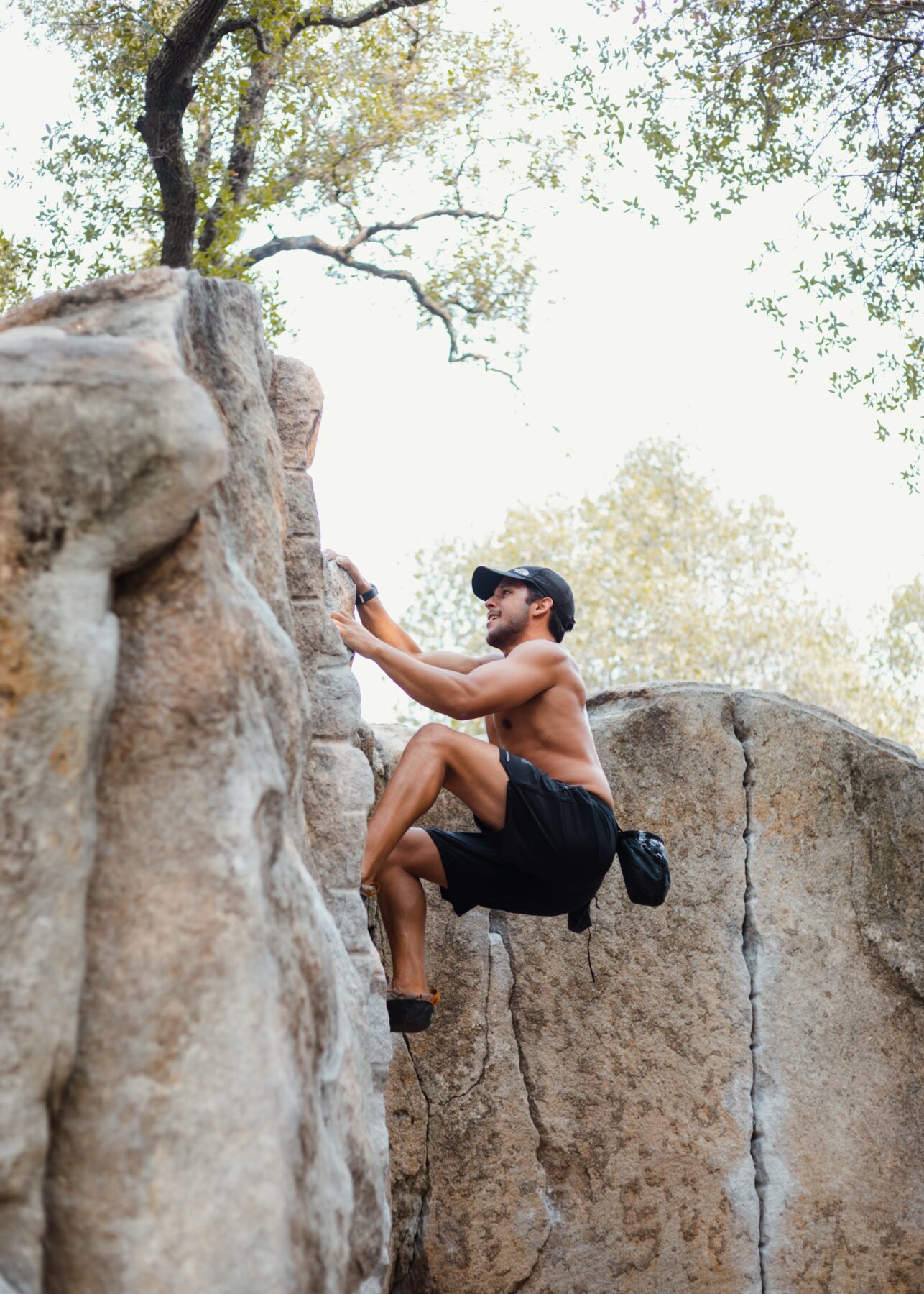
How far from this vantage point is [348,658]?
4484 millimetres

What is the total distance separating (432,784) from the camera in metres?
4.61

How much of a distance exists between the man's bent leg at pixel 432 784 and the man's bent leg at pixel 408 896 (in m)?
0.23

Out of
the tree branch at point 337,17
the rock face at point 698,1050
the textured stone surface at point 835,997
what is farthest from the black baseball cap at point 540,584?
the tree branch at point 337,17

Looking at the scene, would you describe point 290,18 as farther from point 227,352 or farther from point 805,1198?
point 805,1198

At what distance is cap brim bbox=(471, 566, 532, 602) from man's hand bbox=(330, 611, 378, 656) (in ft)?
3.22

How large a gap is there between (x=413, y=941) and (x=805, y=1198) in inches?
83.7

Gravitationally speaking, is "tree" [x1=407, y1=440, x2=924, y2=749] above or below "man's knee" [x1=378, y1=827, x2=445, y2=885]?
above

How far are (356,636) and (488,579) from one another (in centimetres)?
117

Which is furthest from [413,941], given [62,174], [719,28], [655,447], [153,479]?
[655,447]

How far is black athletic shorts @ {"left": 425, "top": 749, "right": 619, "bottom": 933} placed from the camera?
15.9 feet

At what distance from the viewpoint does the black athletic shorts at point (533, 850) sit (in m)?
4.83

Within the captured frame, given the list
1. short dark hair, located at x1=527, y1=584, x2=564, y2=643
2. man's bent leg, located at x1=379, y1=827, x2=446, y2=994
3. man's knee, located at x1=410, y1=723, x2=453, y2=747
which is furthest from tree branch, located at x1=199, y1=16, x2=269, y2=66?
man's bent leg, located at x1=379, y1=827, x2=446, y2=994

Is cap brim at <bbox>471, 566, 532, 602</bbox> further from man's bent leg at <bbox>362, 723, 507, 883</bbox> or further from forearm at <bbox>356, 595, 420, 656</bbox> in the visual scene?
man's bent leg at <bbox>362, 723, 507, 883</bbox>

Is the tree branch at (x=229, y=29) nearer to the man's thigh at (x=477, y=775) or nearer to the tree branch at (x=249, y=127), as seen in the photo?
the tree branch at (x=249, y=127)
